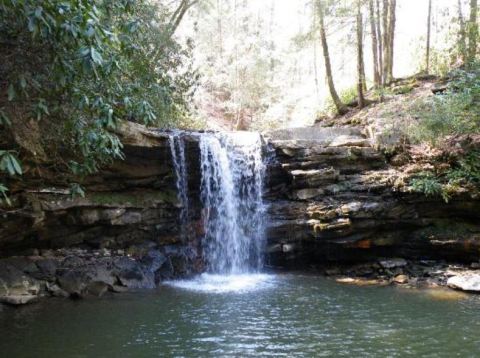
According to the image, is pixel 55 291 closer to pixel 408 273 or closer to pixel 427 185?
pixel 408 273

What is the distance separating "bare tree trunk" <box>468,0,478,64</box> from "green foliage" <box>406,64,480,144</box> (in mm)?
3749

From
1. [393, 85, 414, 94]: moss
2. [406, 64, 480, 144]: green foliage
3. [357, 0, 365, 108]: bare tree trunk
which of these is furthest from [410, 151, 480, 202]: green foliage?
[357, 0, 365, 108]: bare tree trunk

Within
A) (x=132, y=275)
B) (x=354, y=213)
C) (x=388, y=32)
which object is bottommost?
(x=132, y=275)

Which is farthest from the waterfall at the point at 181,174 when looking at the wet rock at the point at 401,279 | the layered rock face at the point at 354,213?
the wet rock at the point at 401,279

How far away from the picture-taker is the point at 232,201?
13977 millimetres

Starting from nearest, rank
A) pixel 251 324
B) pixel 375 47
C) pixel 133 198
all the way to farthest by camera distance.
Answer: pixel 251 324, pixel 133 198, pixel 375 47

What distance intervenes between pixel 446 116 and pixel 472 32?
6.06m

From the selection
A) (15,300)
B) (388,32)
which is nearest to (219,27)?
(388,32)

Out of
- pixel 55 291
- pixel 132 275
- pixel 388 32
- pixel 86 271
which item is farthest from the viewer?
pixel 388 32

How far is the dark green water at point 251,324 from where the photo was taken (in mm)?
7055

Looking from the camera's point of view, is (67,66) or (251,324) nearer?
(67,66)

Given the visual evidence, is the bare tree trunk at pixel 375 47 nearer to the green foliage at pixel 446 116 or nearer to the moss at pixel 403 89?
the moss at pixel 403 89

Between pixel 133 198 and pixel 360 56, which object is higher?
pixel 360 56

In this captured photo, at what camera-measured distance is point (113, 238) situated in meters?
12.6
